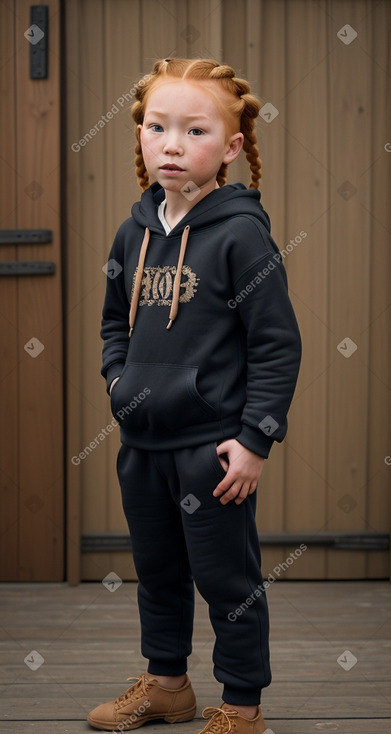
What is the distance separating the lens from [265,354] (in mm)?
1811

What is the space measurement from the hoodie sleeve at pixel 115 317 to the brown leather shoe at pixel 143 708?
2.30ft

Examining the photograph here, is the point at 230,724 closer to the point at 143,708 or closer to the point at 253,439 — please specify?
the point at 143,708

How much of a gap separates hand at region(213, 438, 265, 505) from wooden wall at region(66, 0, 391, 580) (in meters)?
1.46

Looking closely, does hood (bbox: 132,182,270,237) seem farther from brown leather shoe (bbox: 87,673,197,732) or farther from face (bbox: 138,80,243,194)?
brown leather shoe (bbox: 87,673,197,732)

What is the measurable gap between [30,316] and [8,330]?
0.30ft

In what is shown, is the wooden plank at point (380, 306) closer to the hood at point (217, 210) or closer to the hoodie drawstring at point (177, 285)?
the hood at point (217, 210)

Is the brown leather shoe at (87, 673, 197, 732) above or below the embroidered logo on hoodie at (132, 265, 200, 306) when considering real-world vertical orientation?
below

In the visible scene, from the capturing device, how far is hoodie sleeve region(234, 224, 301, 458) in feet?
5.90

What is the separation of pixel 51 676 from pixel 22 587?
84 centimetres

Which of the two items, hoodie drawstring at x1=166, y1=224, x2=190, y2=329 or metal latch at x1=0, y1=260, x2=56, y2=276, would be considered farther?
metal latch at x1=0, y1=260, x2=56, y2=276

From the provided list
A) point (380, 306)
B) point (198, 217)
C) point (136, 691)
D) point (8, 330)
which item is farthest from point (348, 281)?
point (136, 691)

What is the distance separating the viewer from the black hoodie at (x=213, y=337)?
5.94ft

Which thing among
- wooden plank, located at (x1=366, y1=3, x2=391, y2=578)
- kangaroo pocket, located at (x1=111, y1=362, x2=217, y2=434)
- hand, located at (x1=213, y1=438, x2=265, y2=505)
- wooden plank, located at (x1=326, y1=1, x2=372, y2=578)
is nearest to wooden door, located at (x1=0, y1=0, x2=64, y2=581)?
wooden plank, located at (x1=326, y1=1, x2=372, y2=578)

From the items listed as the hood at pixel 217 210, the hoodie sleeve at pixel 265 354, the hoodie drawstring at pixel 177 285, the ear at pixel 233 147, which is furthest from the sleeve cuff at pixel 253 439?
the ear at pixel 233 147
